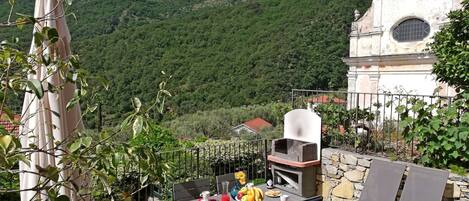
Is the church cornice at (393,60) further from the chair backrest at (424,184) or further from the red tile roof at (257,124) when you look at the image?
the chair backrest at (424,184)

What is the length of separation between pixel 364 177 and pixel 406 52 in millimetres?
9960

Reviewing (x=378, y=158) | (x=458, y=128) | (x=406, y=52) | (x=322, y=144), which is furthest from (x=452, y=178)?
(x=406, y=52)

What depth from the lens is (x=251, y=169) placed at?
8305 mm

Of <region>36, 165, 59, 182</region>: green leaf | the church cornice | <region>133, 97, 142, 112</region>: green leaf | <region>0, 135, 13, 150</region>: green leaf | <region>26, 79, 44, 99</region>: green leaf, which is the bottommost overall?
<region>36, 165, 59, 182</region>: green leaf

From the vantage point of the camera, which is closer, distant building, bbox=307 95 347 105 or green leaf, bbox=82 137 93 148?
green leaf, bbox=82 137 93 148

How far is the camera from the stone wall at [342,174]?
5.18 metres

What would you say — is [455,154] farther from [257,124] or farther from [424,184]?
[257,124]

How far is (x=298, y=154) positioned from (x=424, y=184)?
70.9 inches

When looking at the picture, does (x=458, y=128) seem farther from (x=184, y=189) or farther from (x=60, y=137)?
(x=60, y=137)

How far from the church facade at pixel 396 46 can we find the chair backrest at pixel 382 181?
348 inches

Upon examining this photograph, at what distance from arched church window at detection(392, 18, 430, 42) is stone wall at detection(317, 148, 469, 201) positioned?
9.81 m

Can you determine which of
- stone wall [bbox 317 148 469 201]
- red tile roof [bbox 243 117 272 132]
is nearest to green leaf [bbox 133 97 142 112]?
stone wall [bbox 317 148 469 201]

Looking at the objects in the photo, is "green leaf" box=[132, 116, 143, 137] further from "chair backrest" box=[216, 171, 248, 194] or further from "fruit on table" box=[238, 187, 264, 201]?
"chair backrest" box=[216, 171, 248, 194]

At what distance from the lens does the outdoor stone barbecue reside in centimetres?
556
